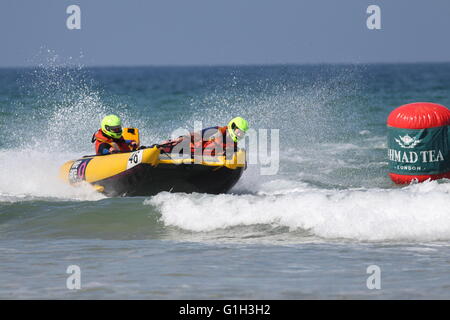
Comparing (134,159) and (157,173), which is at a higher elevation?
(134,159)

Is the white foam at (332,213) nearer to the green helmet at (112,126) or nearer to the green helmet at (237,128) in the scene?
the green helmet at (237,128)

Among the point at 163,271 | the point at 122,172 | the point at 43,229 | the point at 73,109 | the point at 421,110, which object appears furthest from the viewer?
the point at 73,109

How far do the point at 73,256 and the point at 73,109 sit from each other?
1149 cm

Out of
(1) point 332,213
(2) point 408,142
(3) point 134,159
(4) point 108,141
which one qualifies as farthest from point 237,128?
(2) point 408,142

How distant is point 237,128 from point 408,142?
2805mm

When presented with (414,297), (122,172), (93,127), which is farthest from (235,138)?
(93,127)

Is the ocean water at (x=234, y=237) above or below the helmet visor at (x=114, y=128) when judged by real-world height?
below

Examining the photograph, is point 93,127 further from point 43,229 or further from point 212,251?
point 212,251

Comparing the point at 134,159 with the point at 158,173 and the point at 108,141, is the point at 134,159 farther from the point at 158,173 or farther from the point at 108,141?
the point at 108,141

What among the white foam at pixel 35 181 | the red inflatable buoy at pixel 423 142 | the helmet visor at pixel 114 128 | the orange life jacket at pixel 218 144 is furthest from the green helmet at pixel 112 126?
the red inflatable buoy at pixel 423 142

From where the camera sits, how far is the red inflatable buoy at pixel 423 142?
36.6 feet

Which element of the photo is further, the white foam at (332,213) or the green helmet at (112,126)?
the green helmet at (112,126)

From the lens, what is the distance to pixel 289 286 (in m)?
5.88

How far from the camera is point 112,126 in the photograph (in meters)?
10.3
